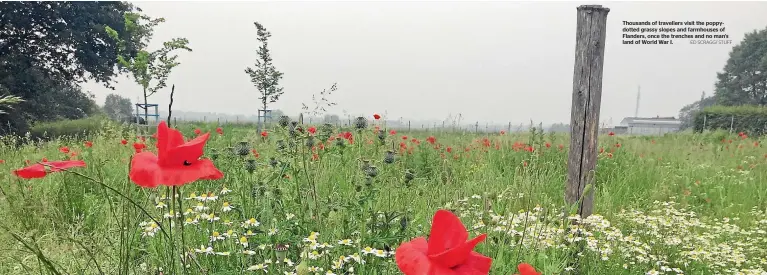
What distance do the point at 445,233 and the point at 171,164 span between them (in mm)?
614

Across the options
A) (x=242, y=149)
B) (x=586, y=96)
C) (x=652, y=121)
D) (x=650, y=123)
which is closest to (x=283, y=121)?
(x=242, y=149)

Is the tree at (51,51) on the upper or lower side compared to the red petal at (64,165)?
upper

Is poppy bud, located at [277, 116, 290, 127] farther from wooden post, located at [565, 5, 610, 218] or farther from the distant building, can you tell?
the distant building

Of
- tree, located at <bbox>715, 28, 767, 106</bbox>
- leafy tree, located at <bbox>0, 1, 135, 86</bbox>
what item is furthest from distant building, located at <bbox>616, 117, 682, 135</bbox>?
leafy tree, located at <bbox>0, 1, 135, 86</bbox>

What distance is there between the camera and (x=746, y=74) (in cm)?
3916

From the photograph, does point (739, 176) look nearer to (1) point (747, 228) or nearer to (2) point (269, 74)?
(1) point (747, 228)

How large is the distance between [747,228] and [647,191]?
149 centimetres

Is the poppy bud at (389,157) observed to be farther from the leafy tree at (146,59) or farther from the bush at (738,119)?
the bush at (738,119)

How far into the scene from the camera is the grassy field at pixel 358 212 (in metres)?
2.27

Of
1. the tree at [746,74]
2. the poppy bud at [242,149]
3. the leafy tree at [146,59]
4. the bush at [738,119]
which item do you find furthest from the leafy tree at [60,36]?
the tree at [746,74]

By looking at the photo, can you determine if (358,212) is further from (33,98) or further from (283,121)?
(33,98)

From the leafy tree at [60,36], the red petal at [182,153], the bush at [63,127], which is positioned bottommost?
the bush at [63,127]

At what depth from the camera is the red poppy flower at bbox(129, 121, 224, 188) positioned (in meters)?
1.14

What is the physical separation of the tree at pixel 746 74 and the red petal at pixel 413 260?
143ft
